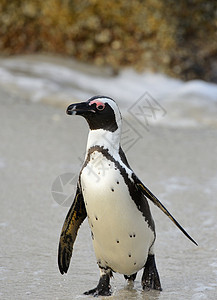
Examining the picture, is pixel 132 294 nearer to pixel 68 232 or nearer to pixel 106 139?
pixel 68 232

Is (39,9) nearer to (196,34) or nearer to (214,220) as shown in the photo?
(196,34)

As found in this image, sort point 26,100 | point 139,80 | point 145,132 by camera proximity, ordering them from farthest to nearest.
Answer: point 139,80 → point 26,100 → point 145,132

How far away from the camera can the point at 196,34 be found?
8.29 metres

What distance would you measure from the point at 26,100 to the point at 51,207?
2655mm

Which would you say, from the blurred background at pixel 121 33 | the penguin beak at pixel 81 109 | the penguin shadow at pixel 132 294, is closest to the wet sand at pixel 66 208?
the penguin shadow at pixel 132 294

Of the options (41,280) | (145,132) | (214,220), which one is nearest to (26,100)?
(145,132)

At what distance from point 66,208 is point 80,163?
0.74m

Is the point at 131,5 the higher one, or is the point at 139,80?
the point at 131,5

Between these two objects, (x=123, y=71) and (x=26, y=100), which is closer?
(x=26, y=100)

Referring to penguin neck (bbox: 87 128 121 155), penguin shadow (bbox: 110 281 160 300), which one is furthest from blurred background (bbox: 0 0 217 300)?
penguin neck (bbox: 87 128 121 155)

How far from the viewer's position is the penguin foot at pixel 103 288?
2.67 m

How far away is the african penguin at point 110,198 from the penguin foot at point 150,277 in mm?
81

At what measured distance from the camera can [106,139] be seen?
102 inches

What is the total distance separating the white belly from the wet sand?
0.58 ft
